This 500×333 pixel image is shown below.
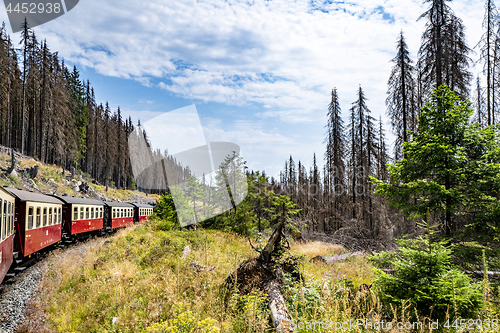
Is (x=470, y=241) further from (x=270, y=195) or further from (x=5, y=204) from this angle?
(x=270, y=195)

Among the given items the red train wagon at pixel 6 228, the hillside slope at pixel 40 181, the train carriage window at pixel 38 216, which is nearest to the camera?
the red train wagon at pixel 6 228

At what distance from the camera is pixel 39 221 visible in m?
10.2

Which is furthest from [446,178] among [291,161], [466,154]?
[291,161]

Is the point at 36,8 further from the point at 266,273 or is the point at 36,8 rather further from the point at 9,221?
the point at 266,273

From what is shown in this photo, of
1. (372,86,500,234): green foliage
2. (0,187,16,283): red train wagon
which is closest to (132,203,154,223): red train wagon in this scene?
(0,187,16,283): red train wagon

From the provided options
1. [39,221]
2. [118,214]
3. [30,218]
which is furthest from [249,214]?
[30,218]

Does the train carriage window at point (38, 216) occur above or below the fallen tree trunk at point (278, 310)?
above

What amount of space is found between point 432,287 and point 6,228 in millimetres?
10100

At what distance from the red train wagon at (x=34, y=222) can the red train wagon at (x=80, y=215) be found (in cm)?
135

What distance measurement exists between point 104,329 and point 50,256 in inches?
326

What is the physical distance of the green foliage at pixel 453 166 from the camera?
5.90 m

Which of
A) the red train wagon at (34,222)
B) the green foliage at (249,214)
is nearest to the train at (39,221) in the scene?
the red train wagon at (34,222)

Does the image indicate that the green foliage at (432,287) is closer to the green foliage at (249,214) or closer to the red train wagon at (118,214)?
the green foliage at (249,214)

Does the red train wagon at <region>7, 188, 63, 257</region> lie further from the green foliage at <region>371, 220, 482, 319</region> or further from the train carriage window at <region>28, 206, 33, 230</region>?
the green foliage at <region>371, 220, 482, 319</region>
